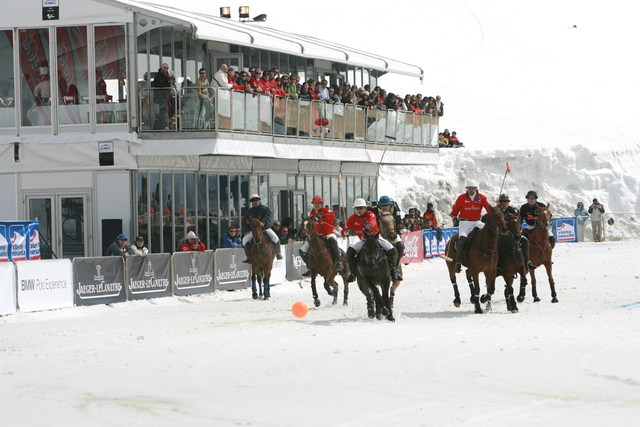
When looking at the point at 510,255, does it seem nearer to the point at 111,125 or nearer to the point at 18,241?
the point at 18,241

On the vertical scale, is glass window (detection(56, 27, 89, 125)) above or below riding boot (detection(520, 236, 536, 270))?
above

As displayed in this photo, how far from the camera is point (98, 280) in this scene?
78.7 feet

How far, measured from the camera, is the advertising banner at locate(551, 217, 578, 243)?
166 ft

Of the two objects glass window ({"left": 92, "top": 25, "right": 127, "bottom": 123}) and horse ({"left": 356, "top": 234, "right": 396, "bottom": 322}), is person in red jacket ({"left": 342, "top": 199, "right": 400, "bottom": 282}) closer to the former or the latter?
horse ({"left": 356, "top": 234, "right": 396, "bottom": 322})

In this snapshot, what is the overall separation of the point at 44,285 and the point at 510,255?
8888 mm

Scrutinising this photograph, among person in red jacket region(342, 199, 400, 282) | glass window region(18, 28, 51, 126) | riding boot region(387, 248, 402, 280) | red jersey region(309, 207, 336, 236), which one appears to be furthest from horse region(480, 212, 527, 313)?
glass window region(18, 28, 51, 126)

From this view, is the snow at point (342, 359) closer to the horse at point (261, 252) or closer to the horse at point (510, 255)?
the horse at point (510, 255)

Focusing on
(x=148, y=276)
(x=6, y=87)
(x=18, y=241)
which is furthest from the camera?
(x=6, y=87)

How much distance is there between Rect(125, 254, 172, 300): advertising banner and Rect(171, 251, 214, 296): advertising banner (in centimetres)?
27

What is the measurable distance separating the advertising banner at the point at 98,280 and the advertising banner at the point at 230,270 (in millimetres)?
3681

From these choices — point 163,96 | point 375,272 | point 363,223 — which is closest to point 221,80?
point 163,96

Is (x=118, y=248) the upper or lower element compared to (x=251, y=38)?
lower

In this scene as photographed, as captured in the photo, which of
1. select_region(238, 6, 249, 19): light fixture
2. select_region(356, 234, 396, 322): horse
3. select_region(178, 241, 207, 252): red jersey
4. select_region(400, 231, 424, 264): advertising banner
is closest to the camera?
select_region(356, 234, 396, 322): horse

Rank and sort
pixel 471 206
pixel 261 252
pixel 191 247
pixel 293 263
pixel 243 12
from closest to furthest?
pixel 471 206 → pixel 261 252 → pixel 191 247 → pixel 293 263 → pixel 243 12
